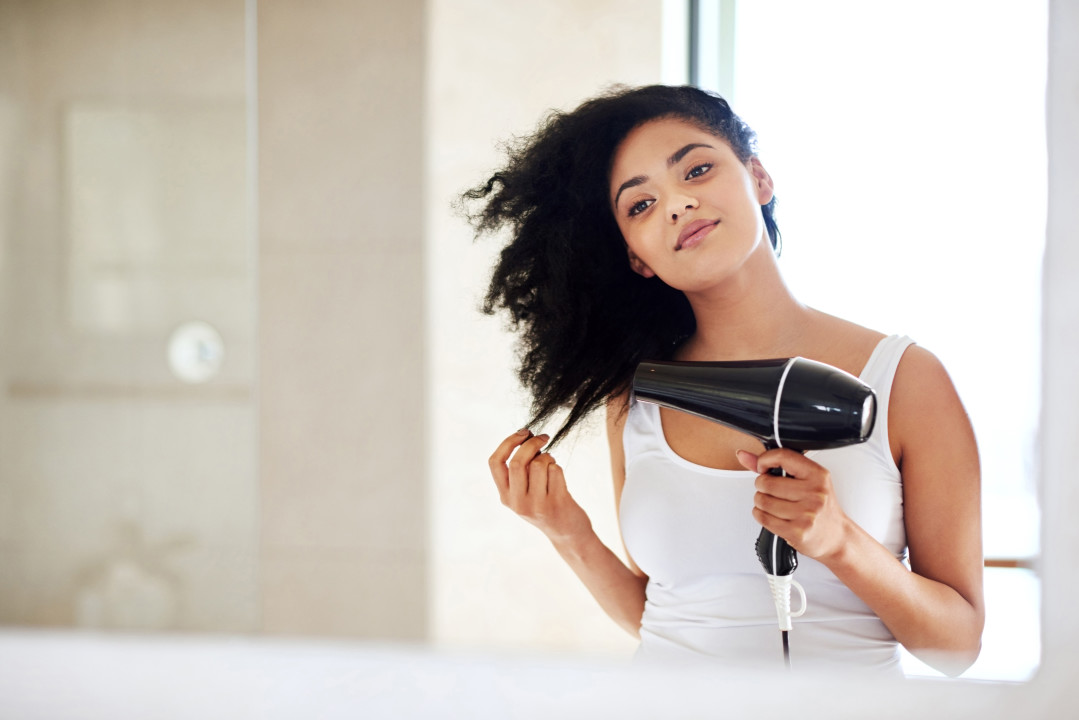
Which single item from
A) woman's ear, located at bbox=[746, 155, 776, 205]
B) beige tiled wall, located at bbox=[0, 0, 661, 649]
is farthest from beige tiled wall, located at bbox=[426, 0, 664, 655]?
woman's ear, located at bbox=[746, 155, 776, 205]

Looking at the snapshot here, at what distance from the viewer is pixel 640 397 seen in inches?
21.1

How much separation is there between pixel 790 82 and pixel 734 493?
31 centimetres

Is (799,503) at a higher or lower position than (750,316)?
lower

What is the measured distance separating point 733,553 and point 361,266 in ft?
1.24

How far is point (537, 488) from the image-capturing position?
0.58 meters

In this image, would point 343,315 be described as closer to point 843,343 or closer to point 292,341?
point 292,341

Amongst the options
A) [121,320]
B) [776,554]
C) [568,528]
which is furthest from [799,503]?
[121,320]

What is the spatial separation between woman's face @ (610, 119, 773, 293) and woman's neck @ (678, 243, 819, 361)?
1cm

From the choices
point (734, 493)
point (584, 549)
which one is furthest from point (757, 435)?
point (584, 549)

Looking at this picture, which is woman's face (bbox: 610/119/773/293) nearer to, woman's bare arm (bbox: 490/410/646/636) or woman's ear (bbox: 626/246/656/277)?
woman's ear (bbox: 626/246/656/277)

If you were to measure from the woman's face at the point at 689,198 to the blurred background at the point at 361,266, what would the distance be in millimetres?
30

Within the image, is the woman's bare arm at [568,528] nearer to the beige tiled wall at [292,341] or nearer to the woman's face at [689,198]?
the beige tiled wall at [292,341]

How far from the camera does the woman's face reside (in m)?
0.53

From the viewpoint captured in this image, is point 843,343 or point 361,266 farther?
point 361,266
